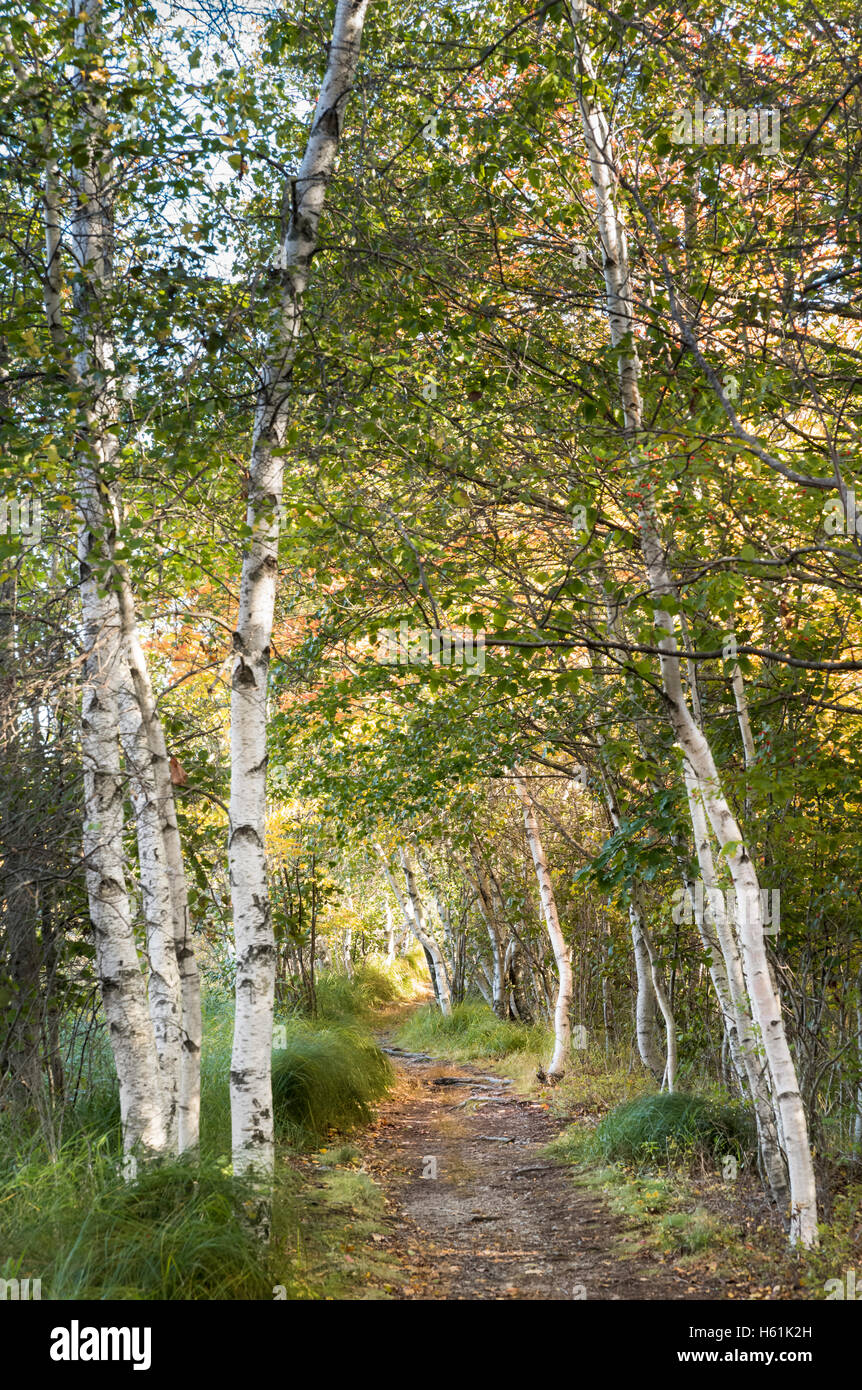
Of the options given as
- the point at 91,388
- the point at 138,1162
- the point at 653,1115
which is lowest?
the point at 653,1115

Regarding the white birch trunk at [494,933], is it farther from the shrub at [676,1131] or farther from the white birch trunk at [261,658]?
the white birch trunk at [261,658]

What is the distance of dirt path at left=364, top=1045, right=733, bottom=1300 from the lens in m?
5.24

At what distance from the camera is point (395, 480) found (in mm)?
6195

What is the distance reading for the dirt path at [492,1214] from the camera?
5.24m

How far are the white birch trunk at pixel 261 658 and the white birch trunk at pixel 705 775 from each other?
1.37 metres

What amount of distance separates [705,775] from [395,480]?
266 cm

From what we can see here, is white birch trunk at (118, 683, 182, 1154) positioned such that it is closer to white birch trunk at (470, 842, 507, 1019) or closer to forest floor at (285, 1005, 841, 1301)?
forest floor at (285, 1005, 841, 1301)

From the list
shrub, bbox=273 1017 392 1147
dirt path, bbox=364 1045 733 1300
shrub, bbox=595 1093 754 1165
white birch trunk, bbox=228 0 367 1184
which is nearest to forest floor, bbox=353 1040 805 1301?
dirt path, bbox=364 1045 733 1300

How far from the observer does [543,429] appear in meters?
5.71

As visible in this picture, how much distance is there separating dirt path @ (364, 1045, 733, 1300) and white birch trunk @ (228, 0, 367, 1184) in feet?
5.10

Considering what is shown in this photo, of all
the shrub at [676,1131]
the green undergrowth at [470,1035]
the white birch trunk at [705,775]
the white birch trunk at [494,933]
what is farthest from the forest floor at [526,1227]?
the white birch trunk at [494,933]
